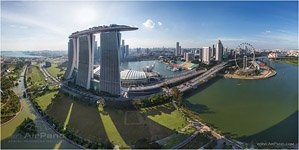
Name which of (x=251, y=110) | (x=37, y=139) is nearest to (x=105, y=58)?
(x=37, y=139)

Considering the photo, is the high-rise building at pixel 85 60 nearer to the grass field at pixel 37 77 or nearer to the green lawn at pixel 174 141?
the grass field at pixel 37 77

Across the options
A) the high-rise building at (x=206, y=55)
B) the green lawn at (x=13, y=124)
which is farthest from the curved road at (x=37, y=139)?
the high-rise building at (x=206, y=55)

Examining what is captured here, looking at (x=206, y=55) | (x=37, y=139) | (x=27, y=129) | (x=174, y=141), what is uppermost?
(x=206, y=55)

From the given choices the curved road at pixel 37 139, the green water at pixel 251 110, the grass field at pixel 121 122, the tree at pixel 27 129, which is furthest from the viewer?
the green water at pixel 251 110

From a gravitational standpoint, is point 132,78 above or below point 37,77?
above

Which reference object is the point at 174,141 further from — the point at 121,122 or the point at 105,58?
the point at 105,58

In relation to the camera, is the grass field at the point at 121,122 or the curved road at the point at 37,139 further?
the grass field at the point at 121,122

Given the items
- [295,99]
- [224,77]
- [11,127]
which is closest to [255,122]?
[295,99]
